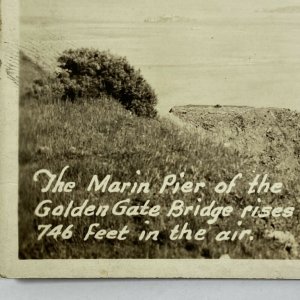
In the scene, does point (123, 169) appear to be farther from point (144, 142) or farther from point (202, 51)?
point (202, 51)

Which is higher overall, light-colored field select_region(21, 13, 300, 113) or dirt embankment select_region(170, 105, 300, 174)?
light-colored field select_region(21, 13, 300, 113)

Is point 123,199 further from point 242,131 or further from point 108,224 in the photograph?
point 242,131

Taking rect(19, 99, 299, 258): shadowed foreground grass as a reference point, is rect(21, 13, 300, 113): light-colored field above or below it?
above

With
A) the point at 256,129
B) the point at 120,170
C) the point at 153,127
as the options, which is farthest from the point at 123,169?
the point at 256,129

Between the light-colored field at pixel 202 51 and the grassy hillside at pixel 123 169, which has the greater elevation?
the light-colored field at pixel 202 51

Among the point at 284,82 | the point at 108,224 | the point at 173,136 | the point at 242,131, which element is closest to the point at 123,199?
the point at 108,224

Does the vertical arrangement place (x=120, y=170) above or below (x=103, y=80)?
below

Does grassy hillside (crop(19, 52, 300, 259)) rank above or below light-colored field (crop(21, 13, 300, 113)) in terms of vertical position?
below
